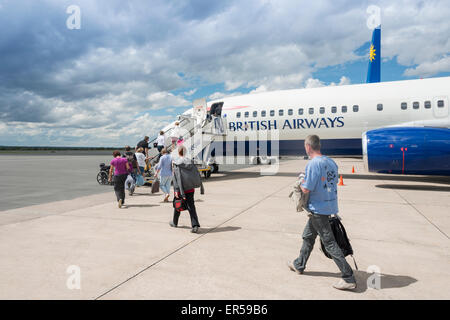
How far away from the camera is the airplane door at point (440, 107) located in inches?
492

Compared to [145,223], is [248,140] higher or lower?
higher

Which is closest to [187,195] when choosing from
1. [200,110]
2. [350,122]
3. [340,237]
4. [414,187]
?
[340,237]

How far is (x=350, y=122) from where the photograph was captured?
556 inches

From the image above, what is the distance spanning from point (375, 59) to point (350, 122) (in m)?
47.5

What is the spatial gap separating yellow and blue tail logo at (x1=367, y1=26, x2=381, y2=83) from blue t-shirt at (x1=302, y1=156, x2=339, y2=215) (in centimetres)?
5689

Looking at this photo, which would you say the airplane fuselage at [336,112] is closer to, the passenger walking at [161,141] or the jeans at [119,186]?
the passenger walking at [161,141]

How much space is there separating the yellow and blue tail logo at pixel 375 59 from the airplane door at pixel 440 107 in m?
44.9

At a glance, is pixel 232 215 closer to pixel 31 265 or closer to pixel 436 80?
pixel 31 265

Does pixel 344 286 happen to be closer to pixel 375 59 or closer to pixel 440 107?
pixel 440 107

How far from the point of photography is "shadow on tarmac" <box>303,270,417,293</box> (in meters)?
3.75

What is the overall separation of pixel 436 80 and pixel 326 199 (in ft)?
44.9

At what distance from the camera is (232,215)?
7.62 meters

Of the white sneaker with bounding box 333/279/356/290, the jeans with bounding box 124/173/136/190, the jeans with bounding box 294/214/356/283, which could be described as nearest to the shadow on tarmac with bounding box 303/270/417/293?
the white sneaker with bounding box 333/279/356/290


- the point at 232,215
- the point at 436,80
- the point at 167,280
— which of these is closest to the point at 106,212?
the point at 232,215
